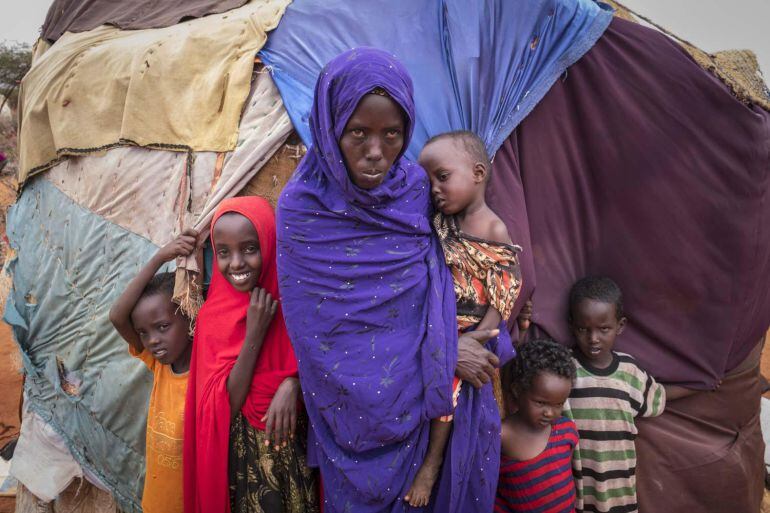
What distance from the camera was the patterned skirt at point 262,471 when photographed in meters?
2.23

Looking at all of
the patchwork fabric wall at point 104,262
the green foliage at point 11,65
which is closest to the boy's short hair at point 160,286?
the patchwork fabric wall at point 104,262

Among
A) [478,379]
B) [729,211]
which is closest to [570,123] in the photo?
[729,211]

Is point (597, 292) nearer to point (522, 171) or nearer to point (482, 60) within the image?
point (522, 171)

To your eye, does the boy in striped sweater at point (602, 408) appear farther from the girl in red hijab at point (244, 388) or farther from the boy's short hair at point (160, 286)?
the boy's short hair at point (160, 286)

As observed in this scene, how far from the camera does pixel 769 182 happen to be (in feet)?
8.48

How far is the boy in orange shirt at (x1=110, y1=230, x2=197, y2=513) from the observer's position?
2301mm

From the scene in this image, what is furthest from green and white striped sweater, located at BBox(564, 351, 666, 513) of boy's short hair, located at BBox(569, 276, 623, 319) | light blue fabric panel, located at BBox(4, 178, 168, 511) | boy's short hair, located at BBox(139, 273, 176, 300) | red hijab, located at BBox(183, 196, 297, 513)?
light blue fabric panel, located at BBox(4, 178, 168, 511)

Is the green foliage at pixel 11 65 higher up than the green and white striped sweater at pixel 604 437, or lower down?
higher up

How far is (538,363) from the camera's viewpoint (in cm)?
232

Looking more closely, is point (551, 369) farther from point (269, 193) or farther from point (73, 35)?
point (73, 35)

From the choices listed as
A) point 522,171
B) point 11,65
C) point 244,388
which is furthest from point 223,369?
point 11,65

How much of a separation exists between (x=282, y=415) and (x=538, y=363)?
1.04 m

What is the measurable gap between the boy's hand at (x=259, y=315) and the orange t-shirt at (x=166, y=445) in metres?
0.48

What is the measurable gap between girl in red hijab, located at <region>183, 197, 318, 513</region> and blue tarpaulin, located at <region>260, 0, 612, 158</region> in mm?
559
